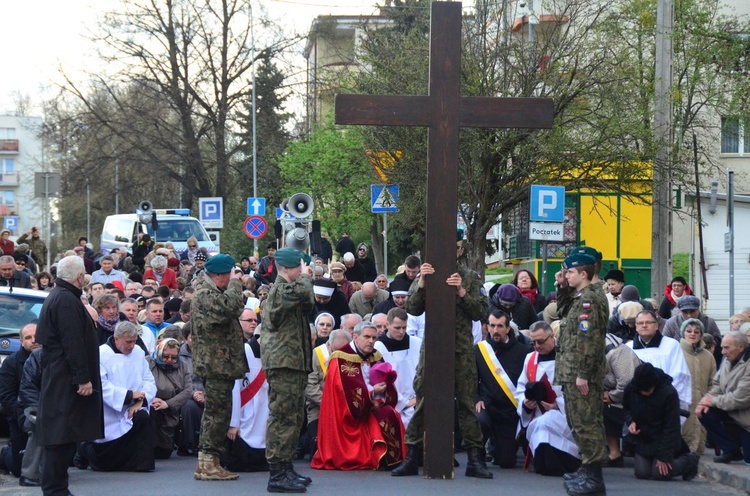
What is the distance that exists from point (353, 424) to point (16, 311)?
4.91 metres

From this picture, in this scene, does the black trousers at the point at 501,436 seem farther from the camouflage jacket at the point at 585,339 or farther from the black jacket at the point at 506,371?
the camouflage jacket at the point at 585,339

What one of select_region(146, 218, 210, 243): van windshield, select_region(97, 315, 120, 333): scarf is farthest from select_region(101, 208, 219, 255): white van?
select_region(97, 315, 120, 333): scarf

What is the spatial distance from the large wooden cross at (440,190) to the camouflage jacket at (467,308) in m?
0.34

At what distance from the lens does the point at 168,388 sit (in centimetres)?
1267

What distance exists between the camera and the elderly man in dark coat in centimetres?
954

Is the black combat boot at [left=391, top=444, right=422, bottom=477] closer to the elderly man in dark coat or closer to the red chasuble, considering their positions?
the red chasuble

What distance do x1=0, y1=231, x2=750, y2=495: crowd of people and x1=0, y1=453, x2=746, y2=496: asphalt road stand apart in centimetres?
19

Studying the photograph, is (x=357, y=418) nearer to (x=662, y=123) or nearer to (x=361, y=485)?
(x=361, y=485)

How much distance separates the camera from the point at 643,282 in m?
29.7

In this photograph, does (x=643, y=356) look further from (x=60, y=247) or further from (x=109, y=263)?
(x=60, y=247)

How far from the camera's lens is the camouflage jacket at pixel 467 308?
1095 cm

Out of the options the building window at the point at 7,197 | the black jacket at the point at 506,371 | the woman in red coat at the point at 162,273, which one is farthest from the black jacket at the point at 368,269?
the building window at the point at 7,197

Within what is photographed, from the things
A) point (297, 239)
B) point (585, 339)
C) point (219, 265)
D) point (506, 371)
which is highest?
point (297, 239)

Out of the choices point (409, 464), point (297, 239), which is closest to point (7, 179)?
point (297, 239)
